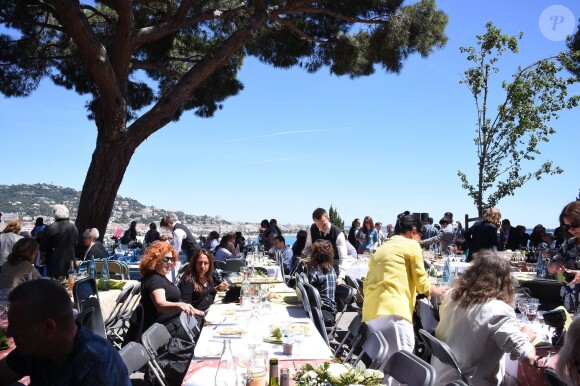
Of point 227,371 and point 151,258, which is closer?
point 227,371

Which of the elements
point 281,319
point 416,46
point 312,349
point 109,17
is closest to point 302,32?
point 416,46

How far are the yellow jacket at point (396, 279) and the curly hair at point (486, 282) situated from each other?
0.51 metres

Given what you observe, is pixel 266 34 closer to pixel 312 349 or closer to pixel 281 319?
pixel 281 319

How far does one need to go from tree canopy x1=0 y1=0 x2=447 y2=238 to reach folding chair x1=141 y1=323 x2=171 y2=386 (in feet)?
21.4

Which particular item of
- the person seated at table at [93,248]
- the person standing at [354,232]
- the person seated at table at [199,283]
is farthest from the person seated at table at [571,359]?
the person standing at [354,232]

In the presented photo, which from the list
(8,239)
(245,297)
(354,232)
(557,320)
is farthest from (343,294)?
(354,232)

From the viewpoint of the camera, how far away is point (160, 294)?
13.4 ft

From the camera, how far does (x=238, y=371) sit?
2.46m

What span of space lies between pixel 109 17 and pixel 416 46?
6529 millimetres

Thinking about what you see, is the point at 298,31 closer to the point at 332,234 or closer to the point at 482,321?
the point at 332,234

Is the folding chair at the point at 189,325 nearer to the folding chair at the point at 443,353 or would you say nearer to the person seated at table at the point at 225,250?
the folding chair at the point at 443,353

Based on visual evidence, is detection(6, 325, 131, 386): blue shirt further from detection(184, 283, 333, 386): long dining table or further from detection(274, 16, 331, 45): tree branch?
Answer: detection(274, 16, 331, 45): tree branch

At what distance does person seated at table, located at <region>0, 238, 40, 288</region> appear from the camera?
4.66 metres

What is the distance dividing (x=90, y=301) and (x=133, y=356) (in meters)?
1.77
